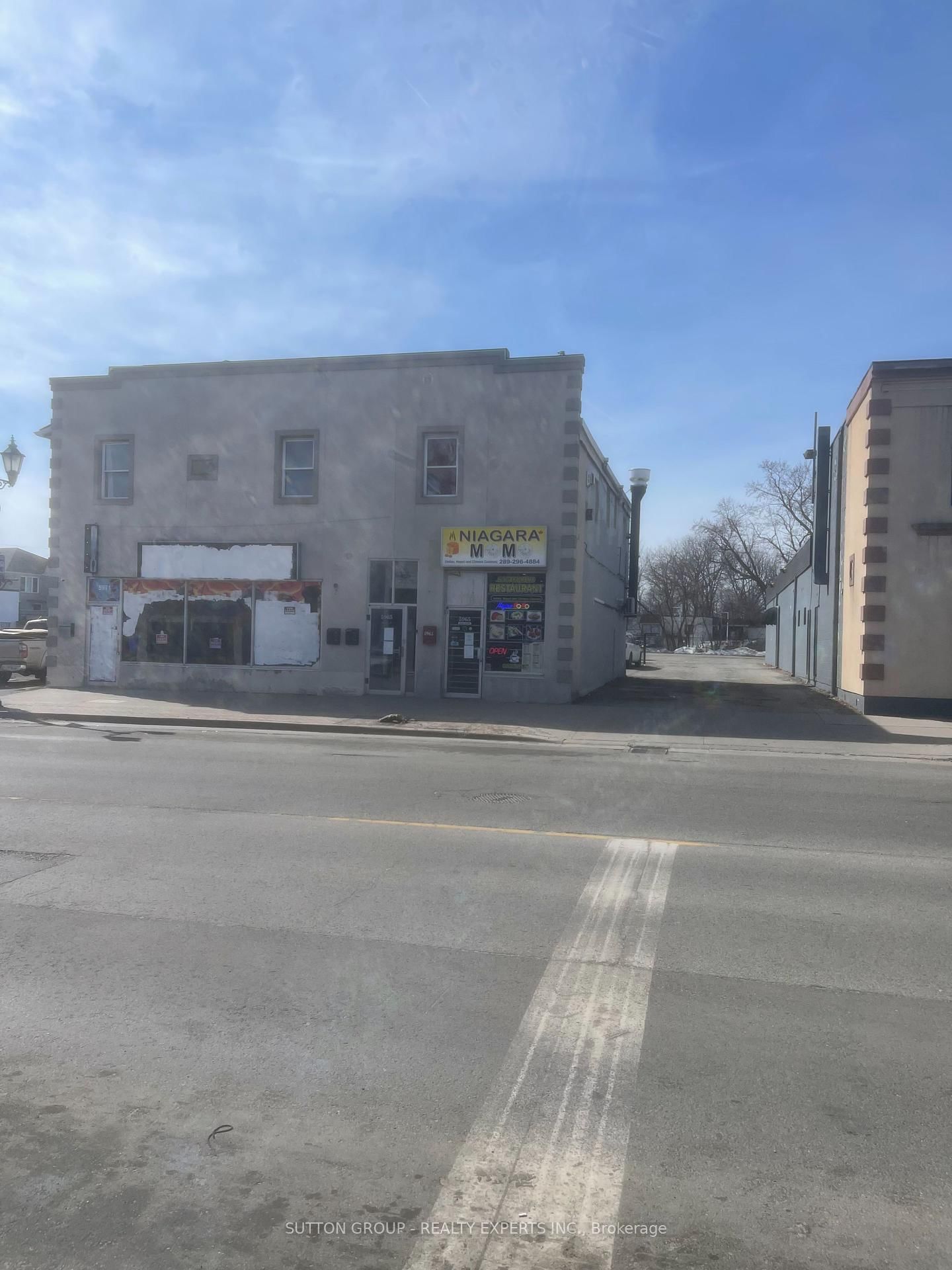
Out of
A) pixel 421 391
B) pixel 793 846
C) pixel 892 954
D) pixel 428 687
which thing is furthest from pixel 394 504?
pixel 892 954

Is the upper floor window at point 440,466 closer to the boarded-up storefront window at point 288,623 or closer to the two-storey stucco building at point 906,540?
the boarded-up storefront window at point 288,623

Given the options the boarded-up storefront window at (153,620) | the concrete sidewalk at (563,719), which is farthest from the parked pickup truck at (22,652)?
the boarded-up storefront window at (153,620)

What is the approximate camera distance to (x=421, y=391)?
21.1m

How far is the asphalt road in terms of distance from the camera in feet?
9.90

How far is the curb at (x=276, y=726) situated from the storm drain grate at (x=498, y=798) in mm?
5079

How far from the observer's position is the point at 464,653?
822 inches

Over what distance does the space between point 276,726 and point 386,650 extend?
5076mm

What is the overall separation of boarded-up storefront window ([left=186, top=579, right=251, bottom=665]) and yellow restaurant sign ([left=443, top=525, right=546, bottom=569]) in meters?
4.98

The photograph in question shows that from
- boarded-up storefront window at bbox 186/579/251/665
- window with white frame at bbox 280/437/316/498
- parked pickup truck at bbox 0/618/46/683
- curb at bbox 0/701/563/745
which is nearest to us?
curb at bbox 0/701/563/745

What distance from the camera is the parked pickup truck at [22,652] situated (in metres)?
25.1

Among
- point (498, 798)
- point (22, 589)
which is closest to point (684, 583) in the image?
point (22, 589)

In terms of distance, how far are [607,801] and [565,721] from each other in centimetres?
778

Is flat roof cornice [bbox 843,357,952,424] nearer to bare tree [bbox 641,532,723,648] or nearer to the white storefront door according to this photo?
the white storefront door

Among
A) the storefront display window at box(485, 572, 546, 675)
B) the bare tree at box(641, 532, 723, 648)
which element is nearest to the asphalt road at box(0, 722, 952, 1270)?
the storefront display window at box(485, 572, 546, 675)
